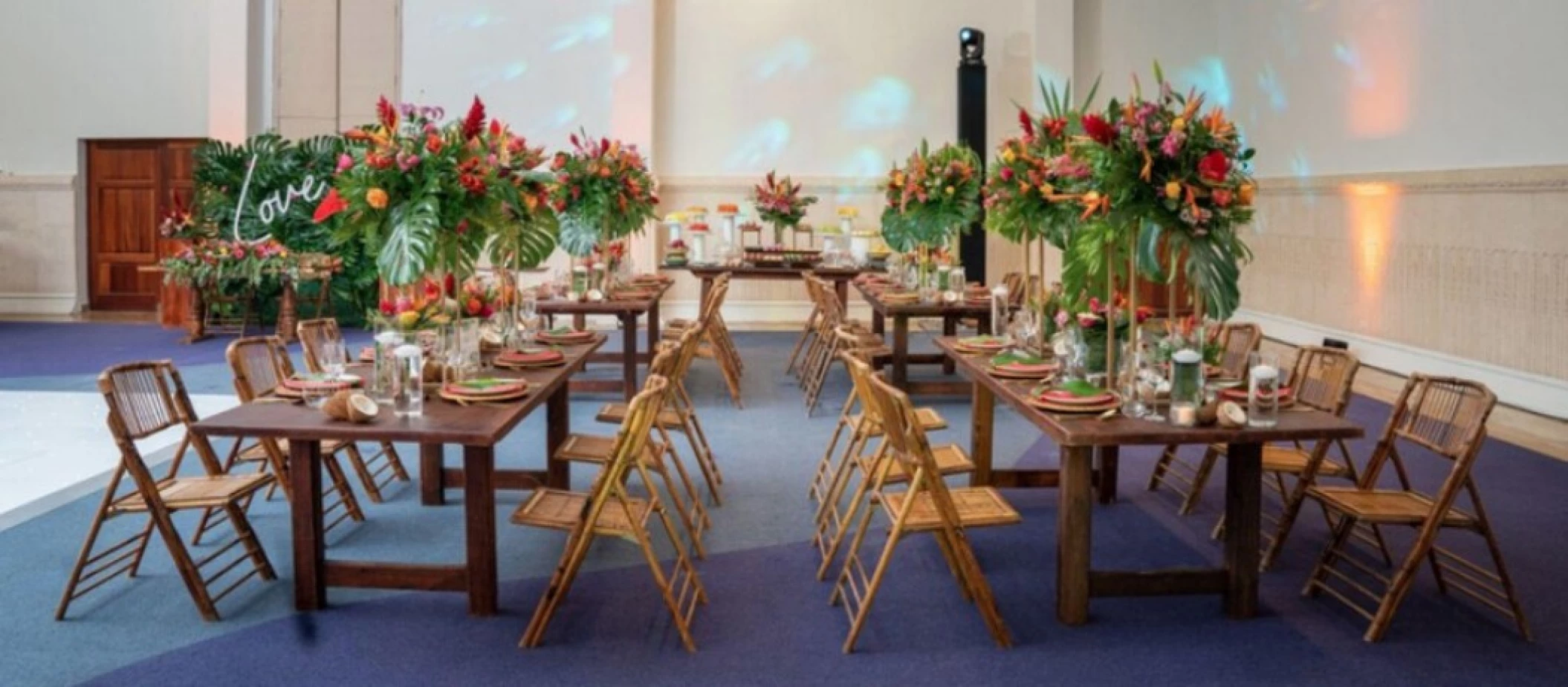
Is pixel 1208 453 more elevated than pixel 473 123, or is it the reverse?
pixel 473 123

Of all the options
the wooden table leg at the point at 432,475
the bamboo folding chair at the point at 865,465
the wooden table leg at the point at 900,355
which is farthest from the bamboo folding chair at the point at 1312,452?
the wooden table leg at the point at 432,475

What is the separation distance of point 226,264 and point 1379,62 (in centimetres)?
996

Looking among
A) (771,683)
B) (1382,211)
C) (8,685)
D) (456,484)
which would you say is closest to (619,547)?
(456,484)

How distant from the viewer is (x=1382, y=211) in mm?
9984

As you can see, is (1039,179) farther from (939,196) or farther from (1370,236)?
(1370,236)

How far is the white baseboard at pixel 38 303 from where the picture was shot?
14960 millimetres

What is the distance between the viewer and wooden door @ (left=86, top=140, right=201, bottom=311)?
15.0 metres

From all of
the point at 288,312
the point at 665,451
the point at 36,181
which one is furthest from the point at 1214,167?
the point at 36,181

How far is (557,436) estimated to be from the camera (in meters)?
6.00

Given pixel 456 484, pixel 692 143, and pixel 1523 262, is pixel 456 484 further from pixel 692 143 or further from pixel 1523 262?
pixel 692 143

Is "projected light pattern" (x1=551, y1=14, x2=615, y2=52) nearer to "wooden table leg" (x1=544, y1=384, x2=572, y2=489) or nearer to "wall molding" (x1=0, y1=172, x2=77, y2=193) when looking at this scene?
"wall molding" (x1=0, y1=172, x2=77, y2=193)

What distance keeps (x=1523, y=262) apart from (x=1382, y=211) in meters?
1.83

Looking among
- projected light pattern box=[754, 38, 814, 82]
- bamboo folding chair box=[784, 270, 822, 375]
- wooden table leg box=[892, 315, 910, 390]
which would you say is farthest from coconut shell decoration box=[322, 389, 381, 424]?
projected light pattern box=[754, 38, 814, 82]

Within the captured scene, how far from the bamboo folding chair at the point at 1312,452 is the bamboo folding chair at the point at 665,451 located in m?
2.03
